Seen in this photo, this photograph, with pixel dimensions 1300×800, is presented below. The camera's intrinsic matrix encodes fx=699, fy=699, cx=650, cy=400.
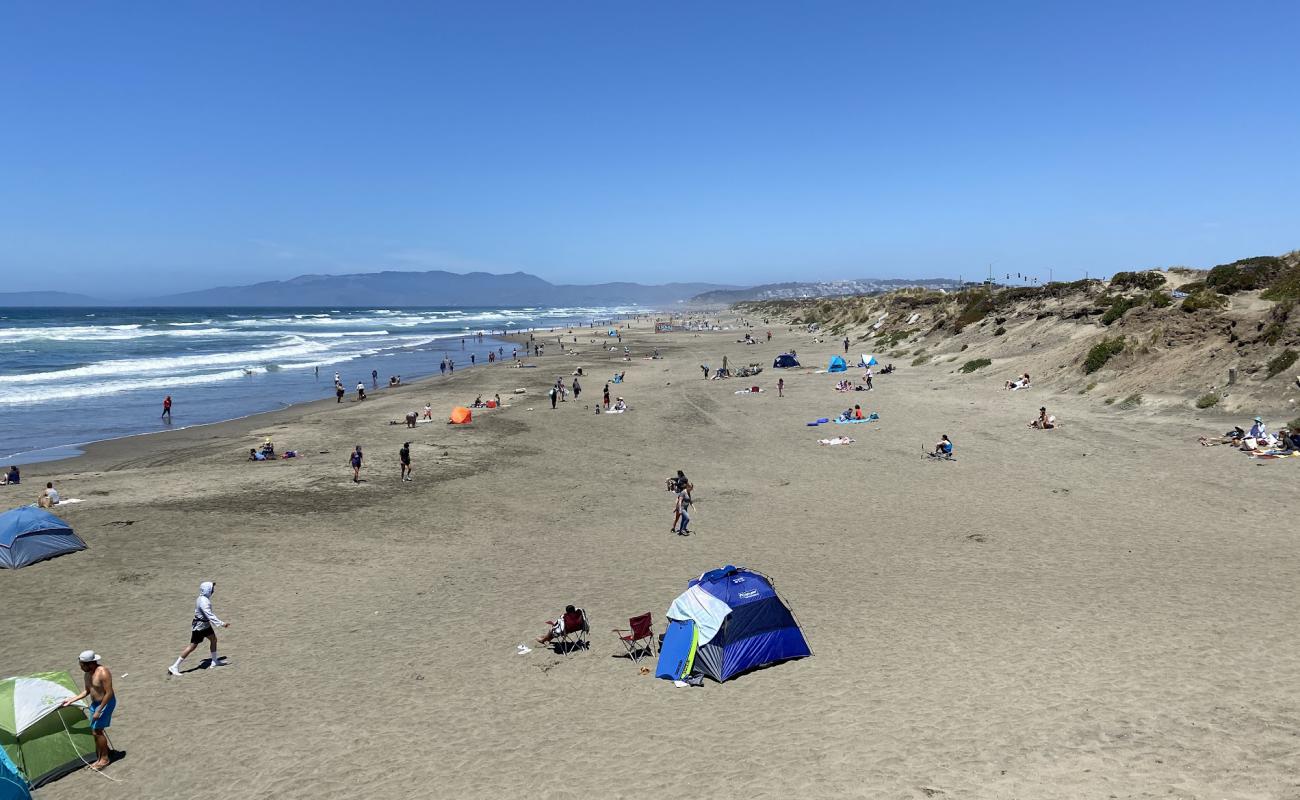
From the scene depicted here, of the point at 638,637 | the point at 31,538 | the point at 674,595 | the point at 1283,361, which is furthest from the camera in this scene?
the point at 1283,361

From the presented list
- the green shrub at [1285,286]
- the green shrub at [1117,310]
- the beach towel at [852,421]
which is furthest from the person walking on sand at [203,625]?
the green shrub at [1117,310]

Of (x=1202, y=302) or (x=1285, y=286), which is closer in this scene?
(x=1285, y=286)

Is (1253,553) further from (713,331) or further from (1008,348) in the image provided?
(713,331)

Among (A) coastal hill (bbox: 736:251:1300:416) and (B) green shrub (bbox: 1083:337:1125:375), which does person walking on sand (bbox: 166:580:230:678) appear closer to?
(A) coastal hill (bbox: 736:251:1300:416)

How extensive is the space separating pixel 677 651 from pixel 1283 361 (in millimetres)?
26848

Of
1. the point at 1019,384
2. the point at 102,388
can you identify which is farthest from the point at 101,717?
the point at 102,388

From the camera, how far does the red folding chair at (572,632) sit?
35.7ft

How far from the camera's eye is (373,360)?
66.6 metres

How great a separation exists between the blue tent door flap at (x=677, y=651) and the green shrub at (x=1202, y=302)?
3379cm

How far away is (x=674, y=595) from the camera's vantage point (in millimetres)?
13094

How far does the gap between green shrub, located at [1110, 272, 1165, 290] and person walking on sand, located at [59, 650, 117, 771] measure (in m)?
51.8

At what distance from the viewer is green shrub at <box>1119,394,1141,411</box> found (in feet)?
90.9

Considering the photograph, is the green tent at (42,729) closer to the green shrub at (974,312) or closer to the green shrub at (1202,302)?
the green shrub at (1202,302)

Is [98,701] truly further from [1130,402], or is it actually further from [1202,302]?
[1202,302]
